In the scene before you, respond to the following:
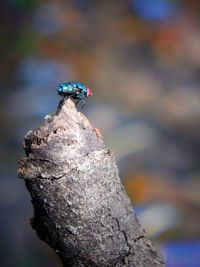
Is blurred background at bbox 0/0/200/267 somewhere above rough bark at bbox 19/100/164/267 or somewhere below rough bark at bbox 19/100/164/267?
above

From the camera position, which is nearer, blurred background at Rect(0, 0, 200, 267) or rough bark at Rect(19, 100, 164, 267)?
rough bark at Rect(19, 100, 164, 267)

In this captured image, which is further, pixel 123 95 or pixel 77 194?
pixel 123 95

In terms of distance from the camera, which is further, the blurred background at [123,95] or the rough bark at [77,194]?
the blurred background at [123,95]

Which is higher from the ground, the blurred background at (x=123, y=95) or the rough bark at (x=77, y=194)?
the blurred background at (x=123, y=95)

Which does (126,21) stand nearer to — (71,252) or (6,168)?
(6,168)

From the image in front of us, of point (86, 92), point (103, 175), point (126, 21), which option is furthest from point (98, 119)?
point (103, 175)
